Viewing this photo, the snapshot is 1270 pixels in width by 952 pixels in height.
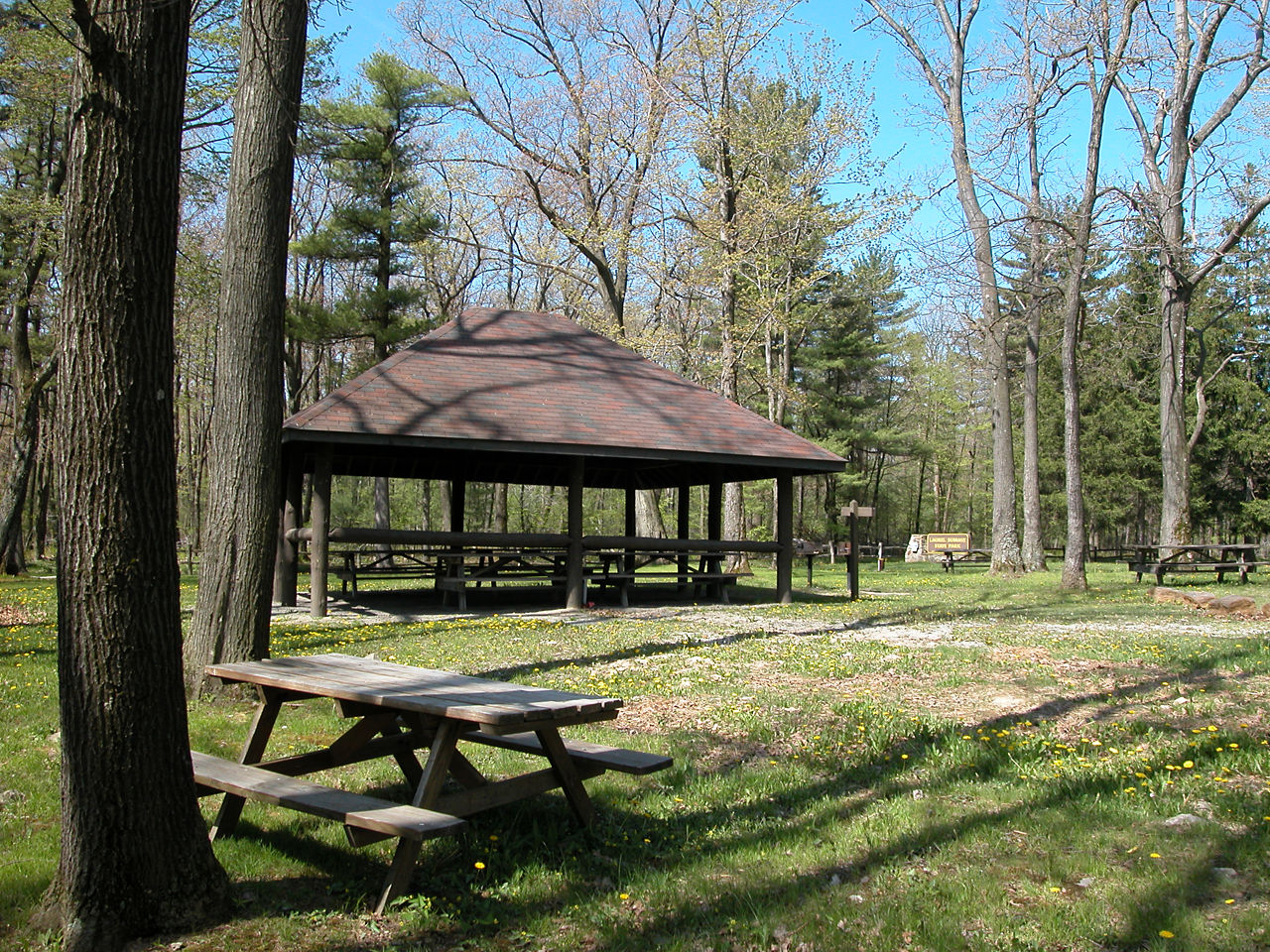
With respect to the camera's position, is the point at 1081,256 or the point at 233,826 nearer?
the point at 233,826

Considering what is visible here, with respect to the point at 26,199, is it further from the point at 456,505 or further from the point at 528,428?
the point at 528,428

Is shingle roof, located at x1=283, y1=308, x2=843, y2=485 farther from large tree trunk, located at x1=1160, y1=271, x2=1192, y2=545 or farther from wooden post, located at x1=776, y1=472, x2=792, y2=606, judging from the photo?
large tree trunk, located at x1=1160, y1=271, x2=1192, y2=545

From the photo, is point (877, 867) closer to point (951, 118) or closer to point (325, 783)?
point (325, 783)

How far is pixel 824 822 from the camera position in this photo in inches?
176

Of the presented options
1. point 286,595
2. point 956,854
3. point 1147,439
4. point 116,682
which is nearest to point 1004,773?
point 956,854

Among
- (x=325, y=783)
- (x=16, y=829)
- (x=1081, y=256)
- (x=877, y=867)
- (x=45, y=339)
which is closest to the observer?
(x=877, y=867)

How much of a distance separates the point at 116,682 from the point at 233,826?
1305mm

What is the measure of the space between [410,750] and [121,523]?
186 cm

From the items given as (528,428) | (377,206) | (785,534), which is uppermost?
(377,206)

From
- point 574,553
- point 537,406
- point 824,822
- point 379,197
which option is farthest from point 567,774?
point 379,197

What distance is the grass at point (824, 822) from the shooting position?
337 centimetres

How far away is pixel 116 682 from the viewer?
10.7 feet

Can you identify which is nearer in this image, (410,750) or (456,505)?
(410,750)

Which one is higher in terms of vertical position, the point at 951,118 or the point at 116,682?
the point at 951,118
